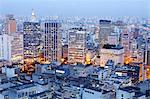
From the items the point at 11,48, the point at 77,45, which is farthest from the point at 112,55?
the point at 11,48

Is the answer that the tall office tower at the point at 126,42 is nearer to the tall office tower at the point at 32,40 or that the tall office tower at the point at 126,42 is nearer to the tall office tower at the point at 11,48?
the tall office tower at the point at 32,40

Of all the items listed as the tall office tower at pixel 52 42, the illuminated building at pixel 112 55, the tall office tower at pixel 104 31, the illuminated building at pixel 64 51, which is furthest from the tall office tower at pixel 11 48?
the tall office tower at pixel 104 31

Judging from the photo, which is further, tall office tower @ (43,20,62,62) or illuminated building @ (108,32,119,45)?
illuminated building @ (108,32,119,45)

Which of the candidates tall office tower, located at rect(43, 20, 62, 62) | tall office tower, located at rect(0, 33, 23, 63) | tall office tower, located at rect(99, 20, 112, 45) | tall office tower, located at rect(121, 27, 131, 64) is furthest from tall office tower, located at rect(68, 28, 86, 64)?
tall office tower, located at rect(0, 33, 23, 63)

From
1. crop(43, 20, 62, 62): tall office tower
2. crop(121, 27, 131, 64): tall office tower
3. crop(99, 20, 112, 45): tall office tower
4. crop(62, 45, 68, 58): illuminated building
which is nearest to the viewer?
crop(121, 27, 131, 64): tall office tower

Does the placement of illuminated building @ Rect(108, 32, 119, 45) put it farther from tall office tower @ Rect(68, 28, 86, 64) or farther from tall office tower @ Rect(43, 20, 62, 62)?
tall office tower @ Rect(43, 20, 62, 62)

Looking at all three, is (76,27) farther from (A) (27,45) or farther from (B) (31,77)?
(B) (31,77)

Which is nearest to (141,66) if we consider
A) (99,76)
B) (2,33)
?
(99,76)
